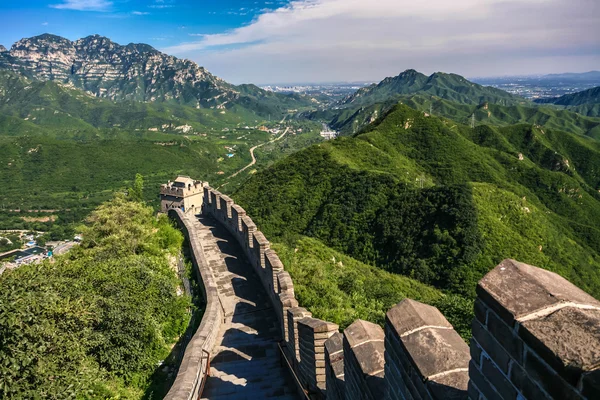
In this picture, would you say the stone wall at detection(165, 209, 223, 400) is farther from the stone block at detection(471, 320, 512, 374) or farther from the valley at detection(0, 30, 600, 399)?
the stone block at detection(471, 320, 512, 374)

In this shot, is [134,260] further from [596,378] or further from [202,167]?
[202,167]

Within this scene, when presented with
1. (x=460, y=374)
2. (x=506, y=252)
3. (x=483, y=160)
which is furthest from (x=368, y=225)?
(x=460, y=374)

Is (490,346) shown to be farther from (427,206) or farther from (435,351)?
(427,206)

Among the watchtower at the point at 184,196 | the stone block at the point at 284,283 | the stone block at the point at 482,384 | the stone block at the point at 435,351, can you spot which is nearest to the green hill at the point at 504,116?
the watchtower at the point at 184,196

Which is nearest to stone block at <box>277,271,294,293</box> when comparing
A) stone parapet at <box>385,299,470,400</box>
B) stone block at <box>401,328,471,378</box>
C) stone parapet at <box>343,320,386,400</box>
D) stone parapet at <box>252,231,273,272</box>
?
stone parapet at <box>252,231,273,272</box>

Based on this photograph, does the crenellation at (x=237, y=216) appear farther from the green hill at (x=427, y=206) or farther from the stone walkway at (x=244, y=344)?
the green hill at (x=427, y=206)

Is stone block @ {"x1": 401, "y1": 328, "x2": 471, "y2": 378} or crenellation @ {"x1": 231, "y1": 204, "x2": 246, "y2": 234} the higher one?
stone block @ {"x1": 401, "y1": 328, "x2": 471, "y2": 378}
